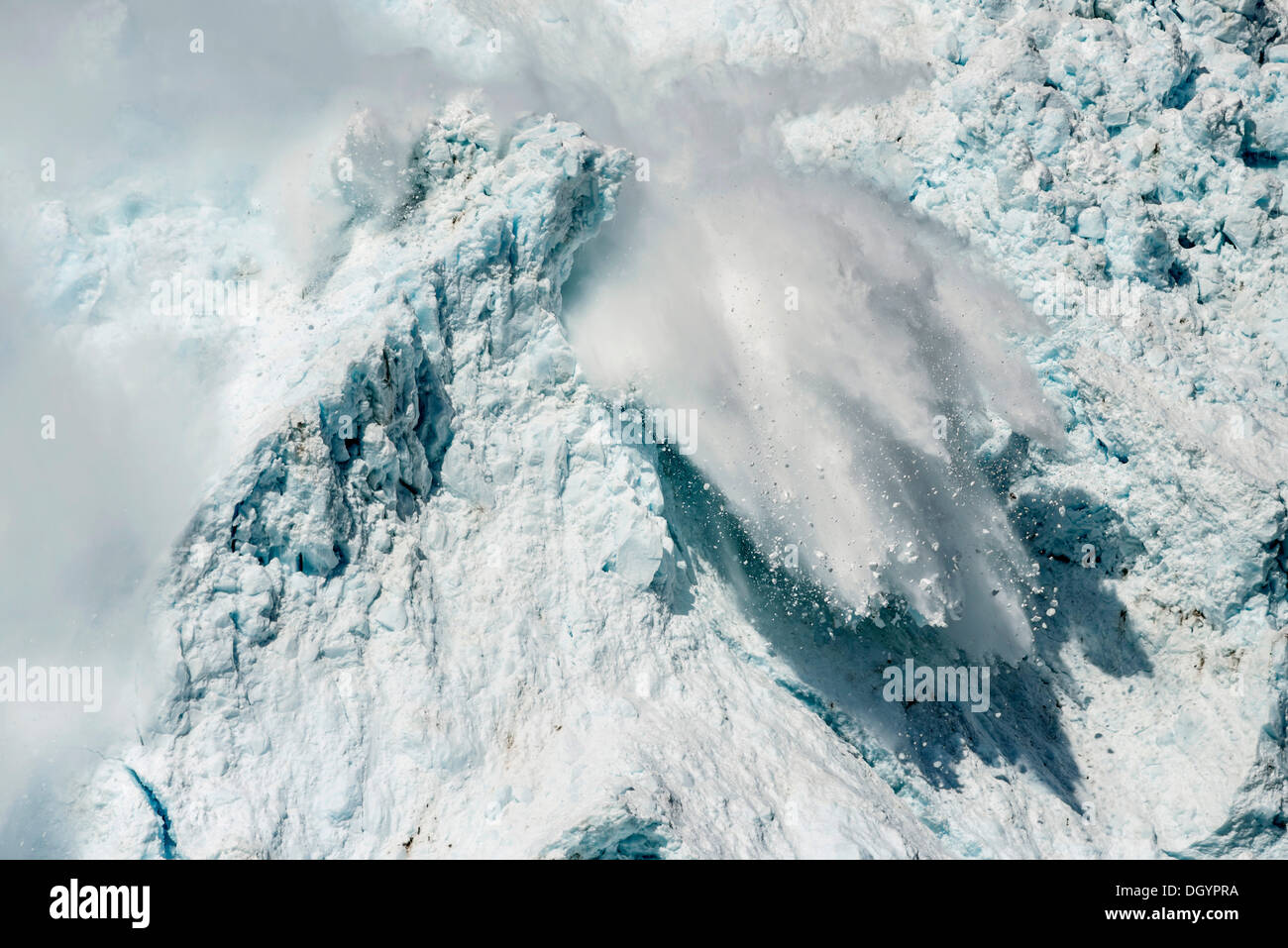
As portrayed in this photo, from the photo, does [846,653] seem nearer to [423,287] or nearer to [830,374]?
[830,374]

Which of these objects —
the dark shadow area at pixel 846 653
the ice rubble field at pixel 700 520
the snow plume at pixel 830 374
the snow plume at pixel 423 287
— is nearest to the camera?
the ice rubble field at pixel 700 520

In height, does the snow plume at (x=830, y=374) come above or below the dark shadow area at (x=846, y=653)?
above

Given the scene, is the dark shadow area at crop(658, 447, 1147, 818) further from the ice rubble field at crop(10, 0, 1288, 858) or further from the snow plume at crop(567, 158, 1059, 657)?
the snow plume at crop(567, 158, 1059, 657)

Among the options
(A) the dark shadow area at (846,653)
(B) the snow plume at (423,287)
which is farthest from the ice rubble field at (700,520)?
(B) the snow plume at (423,287)

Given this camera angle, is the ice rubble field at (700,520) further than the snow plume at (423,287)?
No

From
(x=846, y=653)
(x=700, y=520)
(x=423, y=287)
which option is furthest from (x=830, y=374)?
(x=423, y=287)

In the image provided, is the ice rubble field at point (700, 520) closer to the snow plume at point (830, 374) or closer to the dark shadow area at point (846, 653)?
the dark shadow area at point (846, 653)

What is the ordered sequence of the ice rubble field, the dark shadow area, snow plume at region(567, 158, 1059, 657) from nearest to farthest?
the ice rubble field → the dark shadow area → snow plume at region(567, 158, 1059, 657)

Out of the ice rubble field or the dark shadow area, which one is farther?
the dark shadow area

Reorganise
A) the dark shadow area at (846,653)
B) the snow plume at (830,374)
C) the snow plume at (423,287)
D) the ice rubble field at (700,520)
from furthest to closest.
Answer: the snow plume at (830,374)
the dark shadow area at (846,653)
the snow plume at (423,287)
the ice rubble field at (700,520)

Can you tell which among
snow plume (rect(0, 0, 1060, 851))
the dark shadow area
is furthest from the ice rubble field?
snow plume (rect(0, 0, 1060, 851))
